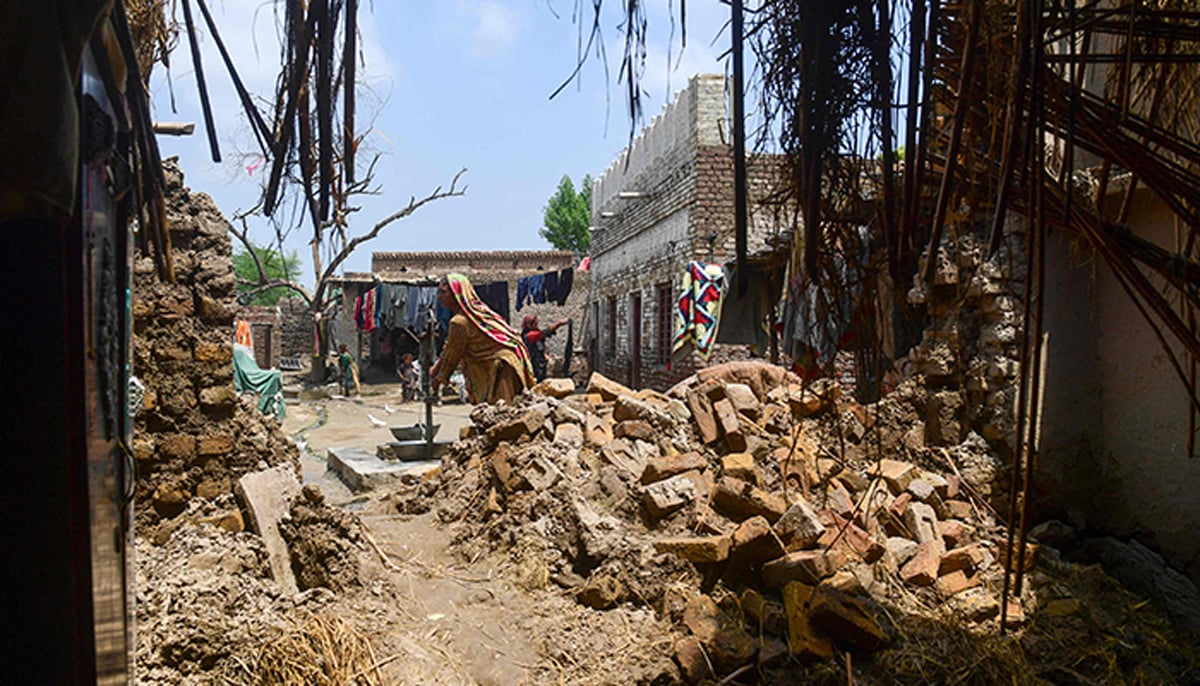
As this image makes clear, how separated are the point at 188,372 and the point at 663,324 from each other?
1139 centimetres

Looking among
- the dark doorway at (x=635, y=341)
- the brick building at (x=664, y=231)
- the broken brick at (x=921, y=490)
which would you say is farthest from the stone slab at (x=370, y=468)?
the dark doorway at (x=635, y=341)

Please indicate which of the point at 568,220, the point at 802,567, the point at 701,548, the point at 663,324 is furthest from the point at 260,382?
the point at 568,220

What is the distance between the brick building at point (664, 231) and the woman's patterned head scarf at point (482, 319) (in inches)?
94.8

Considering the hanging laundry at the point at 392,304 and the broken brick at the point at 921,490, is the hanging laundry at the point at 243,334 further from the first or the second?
the broken brick at the point at 921,490

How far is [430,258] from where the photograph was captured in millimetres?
27828

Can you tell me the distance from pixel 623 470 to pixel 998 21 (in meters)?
3.98

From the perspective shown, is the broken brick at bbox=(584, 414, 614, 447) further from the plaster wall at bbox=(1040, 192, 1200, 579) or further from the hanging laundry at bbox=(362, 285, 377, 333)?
the hanging laundry at bbox=(362, 285, 377, 333)

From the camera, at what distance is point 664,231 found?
560 inches

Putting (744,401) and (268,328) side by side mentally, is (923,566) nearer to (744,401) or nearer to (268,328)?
(744,401)

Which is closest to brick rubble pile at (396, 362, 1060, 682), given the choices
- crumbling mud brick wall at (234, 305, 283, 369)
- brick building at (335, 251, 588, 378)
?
brick building at (335, 251, 588, 378)

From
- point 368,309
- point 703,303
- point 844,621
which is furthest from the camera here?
point 368,309

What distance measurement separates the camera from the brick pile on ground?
12.6ft

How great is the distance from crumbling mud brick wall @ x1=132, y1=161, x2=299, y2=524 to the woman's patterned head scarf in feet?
10.6

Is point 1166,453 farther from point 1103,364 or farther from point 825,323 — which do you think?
point 825,323
